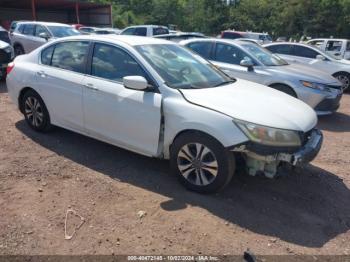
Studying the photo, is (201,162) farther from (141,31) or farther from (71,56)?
(141,31)

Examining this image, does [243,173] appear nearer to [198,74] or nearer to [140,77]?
[198,74]

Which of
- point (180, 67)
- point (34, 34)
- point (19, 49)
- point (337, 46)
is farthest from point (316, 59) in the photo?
point (19, 49)

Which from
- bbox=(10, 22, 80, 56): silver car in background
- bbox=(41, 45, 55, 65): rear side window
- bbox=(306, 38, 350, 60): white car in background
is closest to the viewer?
bbox=(41, 45, 55, 65): rear side window

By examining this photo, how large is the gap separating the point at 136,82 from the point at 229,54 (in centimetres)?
479

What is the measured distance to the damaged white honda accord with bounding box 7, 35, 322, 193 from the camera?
3.82 metres

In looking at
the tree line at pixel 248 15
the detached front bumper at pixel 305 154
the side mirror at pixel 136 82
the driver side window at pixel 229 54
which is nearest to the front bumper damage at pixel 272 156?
the detached front bumper at pixel 305 154

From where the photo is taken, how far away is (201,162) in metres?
4.02

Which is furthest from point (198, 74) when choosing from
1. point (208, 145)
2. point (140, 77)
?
point (208, 145)

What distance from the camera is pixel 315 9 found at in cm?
3909

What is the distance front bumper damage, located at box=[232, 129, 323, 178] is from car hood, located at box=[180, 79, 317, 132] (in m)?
0.22

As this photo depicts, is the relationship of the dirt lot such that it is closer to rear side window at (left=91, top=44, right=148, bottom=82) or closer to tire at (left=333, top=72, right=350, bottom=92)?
rear side window at (left=91, top=44, right=148, bottom=82)

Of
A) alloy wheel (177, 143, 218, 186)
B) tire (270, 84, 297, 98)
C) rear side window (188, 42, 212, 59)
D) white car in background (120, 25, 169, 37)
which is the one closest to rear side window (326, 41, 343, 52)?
white car in background (120, 25, 169, 37)

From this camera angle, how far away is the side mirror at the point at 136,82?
13.6 ft

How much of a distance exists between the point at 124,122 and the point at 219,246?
6.26 ft
